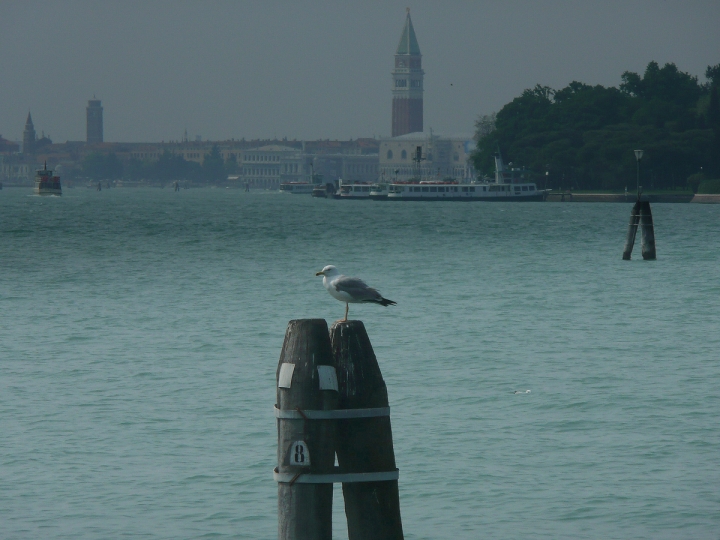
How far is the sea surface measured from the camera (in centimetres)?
1236

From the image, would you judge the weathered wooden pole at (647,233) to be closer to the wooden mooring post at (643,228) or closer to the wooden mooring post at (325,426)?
the wooden mooring post at (643,228)

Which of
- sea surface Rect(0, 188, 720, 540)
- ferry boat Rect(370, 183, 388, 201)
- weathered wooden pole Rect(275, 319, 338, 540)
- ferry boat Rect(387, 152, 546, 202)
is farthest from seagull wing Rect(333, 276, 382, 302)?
ferry boat Rect(370, 183, 388, 201)

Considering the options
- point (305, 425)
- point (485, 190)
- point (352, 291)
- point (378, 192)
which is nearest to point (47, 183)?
point (378, 192)

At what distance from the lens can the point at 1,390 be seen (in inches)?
726

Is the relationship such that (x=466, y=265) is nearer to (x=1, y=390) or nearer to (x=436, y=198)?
(x=1, y=390)

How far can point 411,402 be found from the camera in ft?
57.4

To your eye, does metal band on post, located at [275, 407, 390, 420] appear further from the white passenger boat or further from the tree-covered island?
the white passenger boat

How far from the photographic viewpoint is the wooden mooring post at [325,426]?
8250mm

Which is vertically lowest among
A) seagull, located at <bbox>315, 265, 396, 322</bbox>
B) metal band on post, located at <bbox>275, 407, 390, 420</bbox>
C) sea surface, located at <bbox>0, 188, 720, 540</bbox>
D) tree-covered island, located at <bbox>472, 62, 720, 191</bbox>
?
sea surface, located at <bbox>0, 188, 720, 540</bbox>

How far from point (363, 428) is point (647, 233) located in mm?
40067

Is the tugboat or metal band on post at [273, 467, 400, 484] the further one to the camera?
the tugboat

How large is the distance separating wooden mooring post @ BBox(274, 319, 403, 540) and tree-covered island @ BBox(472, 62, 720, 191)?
13151 cm

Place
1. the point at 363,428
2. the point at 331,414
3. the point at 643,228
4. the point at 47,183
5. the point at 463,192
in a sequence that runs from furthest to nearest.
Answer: the point at 47,183 → the point at 463,192 → the point at 643,228 → the point at 363,428 → the point at 331,414

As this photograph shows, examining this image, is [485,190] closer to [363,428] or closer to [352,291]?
[352,291]
